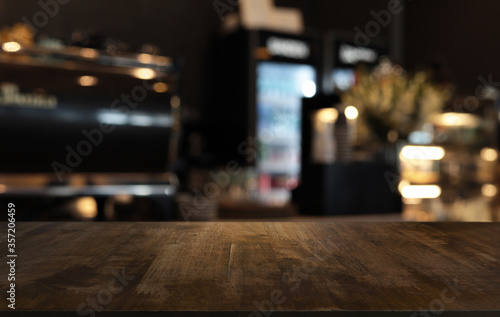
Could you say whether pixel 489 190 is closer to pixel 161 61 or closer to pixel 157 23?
pixel 161 61

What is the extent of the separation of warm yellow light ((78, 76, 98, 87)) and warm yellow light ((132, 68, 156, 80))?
0.20 m

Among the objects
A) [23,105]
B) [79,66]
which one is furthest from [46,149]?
[79,66]

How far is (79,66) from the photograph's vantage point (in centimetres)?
233

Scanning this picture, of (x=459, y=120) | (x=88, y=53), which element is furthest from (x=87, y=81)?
(x=459, y=120)

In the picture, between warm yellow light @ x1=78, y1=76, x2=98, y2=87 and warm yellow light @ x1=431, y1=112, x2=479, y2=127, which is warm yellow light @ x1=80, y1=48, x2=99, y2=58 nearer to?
warm yellow light @ x1=78, y1=76, x2=98, y2=87

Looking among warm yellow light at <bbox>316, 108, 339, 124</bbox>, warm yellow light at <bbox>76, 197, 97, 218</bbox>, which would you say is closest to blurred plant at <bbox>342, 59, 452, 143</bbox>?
warm yellow light at <bbox>316, 108, 339, 124</bbox>

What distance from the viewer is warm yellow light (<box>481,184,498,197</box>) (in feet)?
13.9

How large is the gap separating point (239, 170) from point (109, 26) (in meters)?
1.79

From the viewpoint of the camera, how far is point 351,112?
270 centimetres

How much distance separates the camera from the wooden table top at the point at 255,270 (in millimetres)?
508

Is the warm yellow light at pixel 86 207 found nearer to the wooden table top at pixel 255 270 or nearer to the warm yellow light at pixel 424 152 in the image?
the wooden table top at pixel 255 270

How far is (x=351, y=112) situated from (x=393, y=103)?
25 centimetres

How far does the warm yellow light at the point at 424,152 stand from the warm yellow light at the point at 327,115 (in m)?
1.68

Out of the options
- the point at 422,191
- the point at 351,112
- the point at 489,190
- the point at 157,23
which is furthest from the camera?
the point at 157,23
